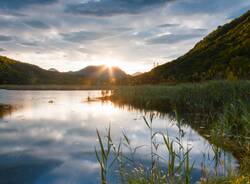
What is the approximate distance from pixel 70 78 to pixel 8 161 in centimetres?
15598

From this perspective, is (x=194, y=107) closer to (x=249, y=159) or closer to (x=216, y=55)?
(x=249, y=159)

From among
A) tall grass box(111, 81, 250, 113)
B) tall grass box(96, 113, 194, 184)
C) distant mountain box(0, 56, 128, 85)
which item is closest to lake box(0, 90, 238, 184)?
tall grass box(96, 113, 194, 184)

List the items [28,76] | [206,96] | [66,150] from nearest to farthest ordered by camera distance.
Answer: [66,150], [206,96], [28,76]

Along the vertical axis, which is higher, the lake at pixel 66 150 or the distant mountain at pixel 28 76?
the distant mountain at pixel 28 76

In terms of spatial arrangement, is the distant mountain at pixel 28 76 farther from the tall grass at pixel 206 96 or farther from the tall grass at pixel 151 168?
the tall grass at pixel 151 168

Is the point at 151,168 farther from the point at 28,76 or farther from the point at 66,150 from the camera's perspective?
the point at 28,76

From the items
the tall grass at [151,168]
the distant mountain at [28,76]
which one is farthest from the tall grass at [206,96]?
the distant mountain at [28,76]

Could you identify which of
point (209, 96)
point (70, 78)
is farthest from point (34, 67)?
point (209, 96)

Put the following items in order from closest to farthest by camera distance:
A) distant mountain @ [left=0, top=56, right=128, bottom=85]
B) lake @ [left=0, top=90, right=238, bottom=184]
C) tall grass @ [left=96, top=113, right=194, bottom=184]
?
tall grass @ [left=96, top=113, right=194, bottom=184] → lake @ [left=0, top=90, right=238, bottom=184] → distant mountain @ [left=0, top=56, right=128, bottom=85]

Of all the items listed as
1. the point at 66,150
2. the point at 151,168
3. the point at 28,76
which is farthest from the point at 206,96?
the point at 28,76

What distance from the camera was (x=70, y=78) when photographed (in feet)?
527

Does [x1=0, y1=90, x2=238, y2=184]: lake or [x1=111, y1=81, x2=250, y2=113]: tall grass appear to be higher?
[x1=111, y1=81, x2=250, y2=113]: tall grass

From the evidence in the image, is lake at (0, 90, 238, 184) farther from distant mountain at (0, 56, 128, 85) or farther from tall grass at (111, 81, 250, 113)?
distant mountain at (0, 56, 128, 85)

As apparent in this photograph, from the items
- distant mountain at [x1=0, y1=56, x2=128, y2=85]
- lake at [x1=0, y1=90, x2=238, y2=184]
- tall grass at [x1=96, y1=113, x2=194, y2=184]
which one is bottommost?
lake at [x1=0, y1=90, x2=238, y2=184]
